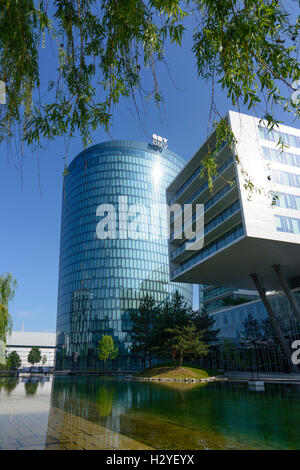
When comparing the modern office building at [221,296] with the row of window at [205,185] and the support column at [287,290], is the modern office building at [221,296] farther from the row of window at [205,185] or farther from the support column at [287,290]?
the support column at [287,290]

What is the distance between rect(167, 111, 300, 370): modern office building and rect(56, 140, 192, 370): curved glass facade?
44501 mm

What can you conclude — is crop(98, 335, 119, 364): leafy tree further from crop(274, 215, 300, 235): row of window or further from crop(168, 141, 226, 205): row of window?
crop(274, 215, 300, 235): row of window

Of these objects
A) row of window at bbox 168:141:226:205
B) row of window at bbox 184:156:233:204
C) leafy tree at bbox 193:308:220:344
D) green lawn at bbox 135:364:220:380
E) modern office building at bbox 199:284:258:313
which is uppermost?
row of window at bbox 168:141:226:205

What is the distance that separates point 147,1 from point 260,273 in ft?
133

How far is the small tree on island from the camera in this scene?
75.6m

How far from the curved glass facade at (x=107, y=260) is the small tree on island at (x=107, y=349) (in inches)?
224

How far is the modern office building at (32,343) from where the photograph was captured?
127375 millimetres

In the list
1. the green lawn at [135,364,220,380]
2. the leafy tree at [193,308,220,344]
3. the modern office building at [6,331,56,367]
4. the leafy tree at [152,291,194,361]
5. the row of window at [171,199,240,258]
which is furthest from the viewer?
the modern office building at [6,331,56,367]

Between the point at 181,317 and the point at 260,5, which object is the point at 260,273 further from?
the point at 260,5

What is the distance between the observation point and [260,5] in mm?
4086

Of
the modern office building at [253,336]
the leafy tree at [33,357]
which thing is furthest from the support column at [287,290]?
the leafy tree at [33,357]

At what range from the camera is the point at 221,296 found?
7744 centimetres

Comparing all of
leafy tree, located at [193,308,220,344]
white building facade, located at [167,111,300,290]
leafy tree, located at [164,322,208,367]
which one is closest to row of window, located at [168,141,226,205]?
white building facade, located at [167,111,300,290]
